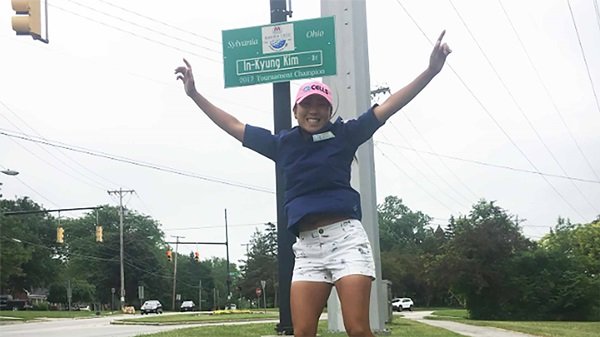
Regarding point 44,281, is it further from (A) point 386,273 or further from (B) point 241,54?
(B) point 241,54

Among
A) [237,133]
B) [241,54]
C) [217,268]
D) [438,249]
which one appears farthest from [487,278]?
[217,268]

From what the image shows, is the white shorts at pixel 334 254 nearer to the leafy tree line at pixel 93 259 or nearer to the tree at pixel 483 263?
the tree at pixel 483 263

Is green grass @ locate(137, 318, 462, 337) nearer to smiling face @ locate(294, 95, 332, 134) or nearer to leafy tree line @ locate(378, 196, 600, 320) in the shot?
smiling face @ locate(294, 95, 332, 134)

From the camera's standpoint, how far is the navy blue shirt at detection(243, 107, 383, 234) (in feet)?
11.3

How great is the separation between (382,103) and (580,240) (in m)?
61.0

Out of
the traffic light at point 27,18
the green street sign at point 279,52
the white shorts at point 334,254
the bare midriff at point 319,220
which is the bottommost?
the white shorts at point 334,254

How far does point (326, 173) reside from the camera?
345 centimetres

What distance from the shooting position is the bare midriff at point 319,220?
135 inches

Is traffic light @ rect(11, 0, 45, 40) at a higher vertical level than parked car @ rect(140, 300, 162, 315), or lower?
higher

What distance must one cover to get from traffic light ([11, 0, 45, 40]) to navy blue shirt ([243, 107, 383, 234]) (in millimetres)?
9212

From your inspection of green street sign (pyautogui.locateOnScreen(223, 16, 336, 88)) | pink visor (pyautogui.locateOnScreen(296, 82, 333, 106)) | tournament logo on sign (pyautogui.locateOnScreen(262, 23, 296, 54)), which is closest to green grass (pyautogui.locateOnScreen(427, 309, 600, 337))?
green street sign (pyautogui.locateOnScreen(223, 16, 336, 88))

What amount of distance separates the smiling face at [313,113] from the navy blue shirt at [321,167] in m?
0.03

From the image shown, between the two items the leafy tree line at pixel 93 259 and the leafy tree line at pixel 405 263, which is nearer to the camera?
the leafy tree line at pixel 405 263

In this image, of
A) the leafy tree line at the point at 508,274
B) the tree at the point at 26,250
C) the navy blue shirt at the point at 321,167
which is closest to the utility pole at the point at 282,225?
the navy blue shirt at the point at 321,167
